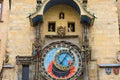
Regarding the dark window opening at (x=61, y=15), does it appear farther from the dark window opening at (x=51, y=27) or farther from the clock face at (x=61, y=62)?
the clock face at (x=61, y=62)

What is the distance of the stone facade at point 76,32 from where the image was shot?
58.9 feet

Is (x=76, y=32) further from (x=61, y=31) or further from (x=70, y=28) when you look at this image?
(x=61, y=31)

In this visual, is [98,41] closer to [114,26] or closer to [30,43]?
[114,26]

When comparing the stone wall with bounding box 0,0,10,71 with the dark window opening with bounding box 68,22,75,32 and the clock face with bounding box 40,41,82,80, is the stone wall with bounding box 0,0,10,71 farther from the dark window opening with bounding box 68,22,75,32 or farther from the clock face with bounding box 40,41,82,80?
the dark window opening with bounding box 68,22,75,32

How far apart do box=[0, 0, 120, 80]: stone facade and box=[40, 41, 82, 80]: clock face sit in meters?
0.59

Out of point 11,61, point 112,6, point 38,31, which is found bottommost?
point 11,61

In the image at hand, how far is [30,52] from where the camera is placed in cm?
1828

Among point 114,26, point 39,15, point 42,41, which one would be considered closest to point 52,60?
point 42,41

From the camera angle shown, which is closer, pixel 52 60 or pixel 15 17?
pixel 52 60

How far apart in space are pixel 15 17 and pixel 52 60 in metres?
3.25

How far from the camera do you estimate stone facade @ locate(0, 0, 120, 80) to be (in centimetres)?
1794

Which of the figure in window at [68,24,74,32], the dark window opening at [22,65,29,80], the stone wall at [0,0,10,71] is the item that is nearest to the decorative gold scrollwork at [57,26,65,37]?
the figure in window at [68,24,74,32]

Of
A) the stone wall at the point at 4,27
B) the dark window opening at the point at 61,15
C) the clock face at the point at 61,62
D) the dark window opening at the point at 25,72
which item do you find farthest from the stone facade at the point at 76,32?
the stone wall at the point at 4,27

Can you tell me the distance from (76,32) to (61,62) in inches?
78.1
